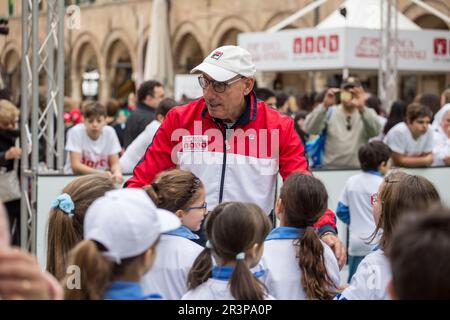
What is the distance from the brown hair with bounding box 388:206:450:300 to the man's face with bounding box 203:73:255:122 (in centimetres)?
260

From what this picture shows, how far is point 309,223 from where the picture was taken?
13.7 feet

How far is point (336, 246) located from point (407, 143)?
4.82 m

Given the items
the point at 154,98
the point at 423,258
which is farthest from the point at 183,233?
the point at 154,98

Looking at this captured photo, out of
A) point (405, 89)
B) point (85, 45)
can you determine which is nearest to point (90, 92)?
point (405, 89)

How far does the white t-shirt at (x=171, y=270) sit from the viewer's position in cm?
396

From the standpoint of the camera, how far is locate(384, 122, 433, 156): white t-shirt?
8.89 m

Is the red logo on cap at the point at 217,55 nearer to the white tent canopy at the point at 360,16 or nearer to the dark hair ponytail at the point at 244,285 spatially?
the dark hair ponytail at the point at 244,285

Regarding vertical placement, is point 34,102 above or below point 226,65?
below

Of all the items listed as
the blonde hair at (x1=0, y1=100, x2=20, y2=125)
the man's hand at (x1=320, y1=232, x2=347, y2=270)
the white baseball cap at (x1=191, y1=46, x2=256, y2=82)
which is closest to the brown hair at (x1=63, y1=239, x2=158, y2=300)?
the man's hand at (x1=320, y1=232, x2=347, y2=270)

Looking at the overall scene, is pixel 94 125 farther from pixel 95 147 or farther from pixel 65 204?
pixel 65 204

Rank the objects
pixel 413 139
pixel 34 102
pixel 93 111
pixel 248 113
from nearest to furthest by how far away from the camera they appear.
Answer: pixel 248 113, pixel 34 102, pixel 93 111, pixel 413 139

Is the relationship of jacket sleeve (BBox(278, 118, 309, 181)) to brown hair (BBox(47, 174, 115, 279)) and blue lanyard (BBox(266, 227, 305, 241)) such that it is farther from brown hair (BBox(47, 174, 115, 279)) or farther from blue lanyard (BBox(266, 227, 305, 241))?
brown hair (BBox(47, 174, 115, 279))

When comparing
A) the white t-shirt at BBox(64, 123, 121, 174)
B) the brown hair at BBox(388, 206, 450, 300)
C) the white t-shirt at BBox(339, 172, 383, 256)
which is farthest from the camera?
the white t-shirt at BBox(64, 123, 121, 174)

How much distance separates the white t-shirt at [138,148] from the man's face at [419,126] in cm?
267
